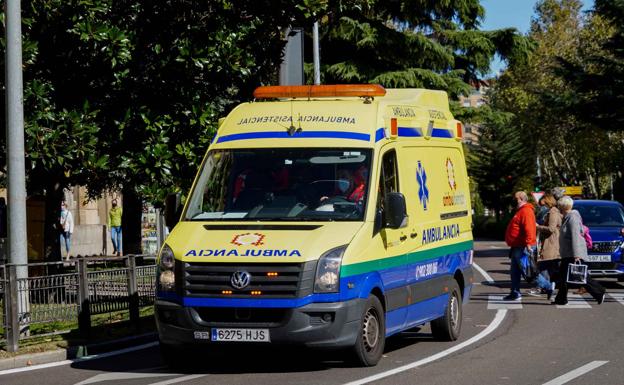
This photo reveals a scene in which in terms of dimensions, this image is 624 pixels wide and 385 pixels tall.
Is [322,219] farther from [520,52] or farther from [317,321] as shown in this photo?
[520,52]

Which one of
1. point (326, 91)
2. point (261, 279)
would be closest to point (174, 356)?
point (261, 279)

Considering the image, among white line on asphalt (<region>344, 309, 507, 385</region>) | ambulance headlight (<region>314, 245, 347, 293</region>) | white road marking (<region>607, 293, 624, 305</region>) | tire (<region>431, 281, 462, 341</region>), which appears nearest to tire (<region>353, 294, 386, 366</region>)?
white line on asphalt (<region>344, 309, 507, 385</region>)

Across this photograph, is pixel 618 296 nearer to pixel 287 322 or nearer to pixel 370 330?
pixel 370 330

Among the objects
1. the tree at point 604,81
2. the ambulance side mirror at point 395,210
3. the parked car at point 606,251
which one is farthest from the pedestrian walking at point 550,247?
the tree at point 604,81

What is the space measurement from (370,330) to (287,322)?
40.4 inches

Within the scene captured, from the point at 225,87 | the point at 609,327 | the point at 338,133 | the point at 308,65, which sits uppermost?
the point at 308,65

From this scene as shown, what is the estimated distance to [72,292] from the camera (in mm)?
14062

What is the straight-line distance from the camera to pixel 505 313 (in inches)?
677

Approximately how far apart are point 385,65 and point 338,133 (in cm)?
2557

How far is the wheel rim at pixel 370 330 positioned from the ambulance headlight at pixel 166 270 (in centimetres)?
180

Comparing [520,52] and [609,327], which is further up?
[520,52]

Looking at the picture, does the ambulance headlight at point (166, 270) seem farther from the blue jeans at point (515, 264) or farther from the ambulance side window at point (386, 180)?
the blue jeans at point (515, 264)

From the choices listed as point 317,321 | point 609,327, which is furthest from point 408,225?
point 609,327

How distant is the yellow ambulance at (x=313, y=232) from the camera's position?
10.5 metres
